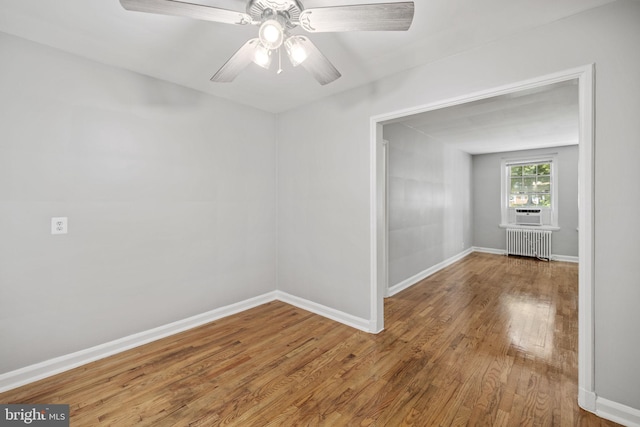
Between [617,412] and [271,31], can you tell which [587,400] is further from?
[271,31]

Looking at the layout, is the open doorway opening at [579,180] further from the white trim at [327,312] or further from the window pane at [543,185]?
the window pane at [543,185]

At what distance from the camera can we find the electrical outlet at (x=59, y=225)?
7.34ft

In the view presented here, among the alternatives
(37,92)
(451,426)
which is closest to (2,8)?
(37,92)

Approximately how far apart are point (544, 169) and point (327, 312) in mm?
6486

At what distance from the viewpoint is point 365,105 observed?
2.94 meters

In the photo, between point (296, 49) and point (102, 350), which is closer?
point (296, 49)

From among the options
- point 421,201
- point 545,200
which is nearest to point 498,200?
point 545,200

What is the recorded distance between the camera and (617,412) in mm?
1727

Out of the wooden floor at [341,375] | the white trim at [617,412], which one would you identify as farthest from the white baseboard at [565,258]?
the white trim at [617,412]

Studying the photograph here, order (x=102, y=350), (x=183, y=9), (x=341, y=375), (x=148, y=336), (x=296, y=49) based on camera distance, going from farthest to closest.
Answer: (x=148, y=336) < (x=102, y=350) < (x=341, y=375) < (x=296, y=49) < (x=183, y=9)

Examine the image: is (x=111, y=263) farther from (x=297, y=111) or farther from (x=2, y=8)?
(x=297, y=111)

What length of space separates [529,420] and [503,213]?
250 inches

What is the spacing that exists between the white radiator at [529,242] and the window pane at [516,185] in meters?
1.02

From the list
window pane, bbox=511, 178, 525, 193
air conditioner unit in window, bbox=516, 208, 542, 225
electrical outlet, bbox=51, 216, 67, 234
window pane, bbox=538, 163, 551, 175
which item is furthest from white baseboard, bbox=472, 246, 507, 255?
electrical outlet, bbox=51, 216, 67, 234
